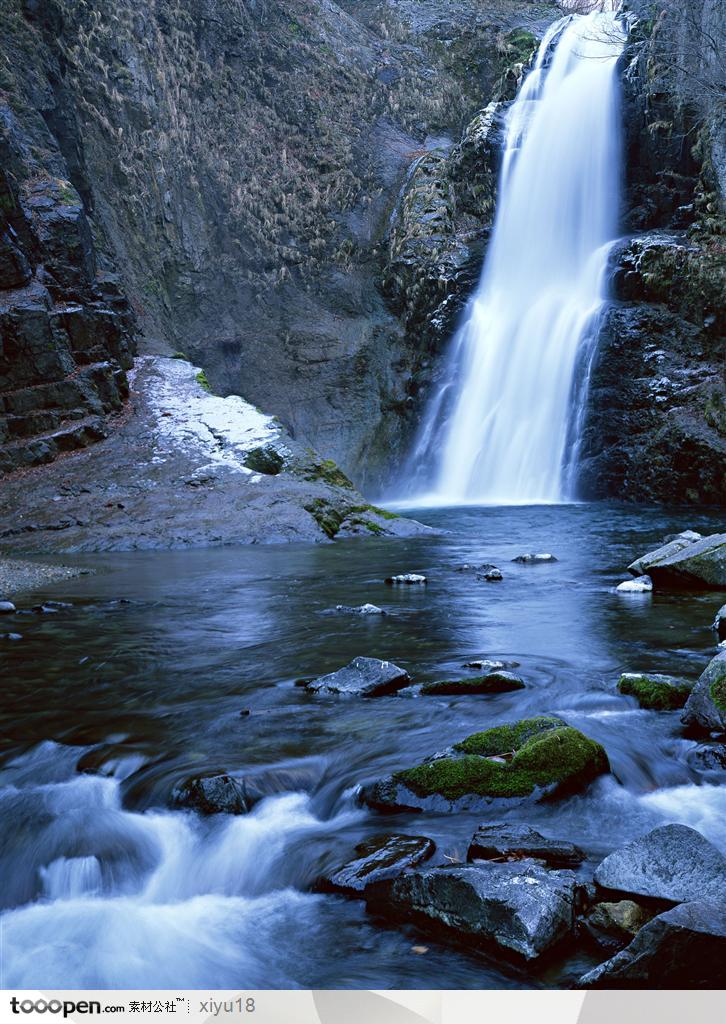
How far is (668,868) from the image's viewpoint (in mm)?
2816

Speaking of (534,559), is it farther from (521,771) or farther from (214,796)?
(214,796)

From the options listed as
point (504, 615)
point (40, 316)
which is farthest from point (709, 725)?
point (40, 316)

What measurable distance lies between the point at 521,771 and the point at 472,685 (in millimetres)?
1611

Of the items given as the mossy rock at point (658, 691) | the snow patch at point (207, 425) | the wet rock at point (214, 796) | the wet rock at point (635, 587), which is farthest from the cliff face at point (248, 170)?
the wet rock at point (214, 796)

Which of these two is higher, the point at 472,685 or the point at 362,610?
the point at 472,685

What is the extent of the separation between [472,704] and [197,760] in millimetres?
1873

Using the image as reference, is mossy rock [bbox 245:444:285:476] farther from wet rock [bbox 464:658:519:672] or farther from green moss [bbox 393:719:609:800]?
green moss [bbox 393:719:609:800]

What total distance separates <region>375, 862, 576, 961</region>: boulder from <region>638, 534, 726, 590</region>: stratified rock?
6.86 metres

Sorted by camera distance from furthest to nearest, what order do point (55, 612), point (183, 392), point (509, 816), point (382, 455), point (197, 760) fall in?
point (382, 455) → point (183, 392) → point (55, 612) → point (197, 760) → point (509, 816)

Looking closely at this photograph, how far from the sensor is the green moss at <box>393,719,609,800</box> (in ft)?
12.5

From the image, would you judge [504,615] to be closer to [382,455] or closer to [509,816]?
[509,816]

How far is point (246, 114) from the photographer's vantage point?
31703mm

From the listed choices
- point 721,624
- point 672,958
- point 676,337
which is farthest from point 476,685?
point 676,337

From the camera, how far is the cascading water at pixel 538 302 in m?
23.5
